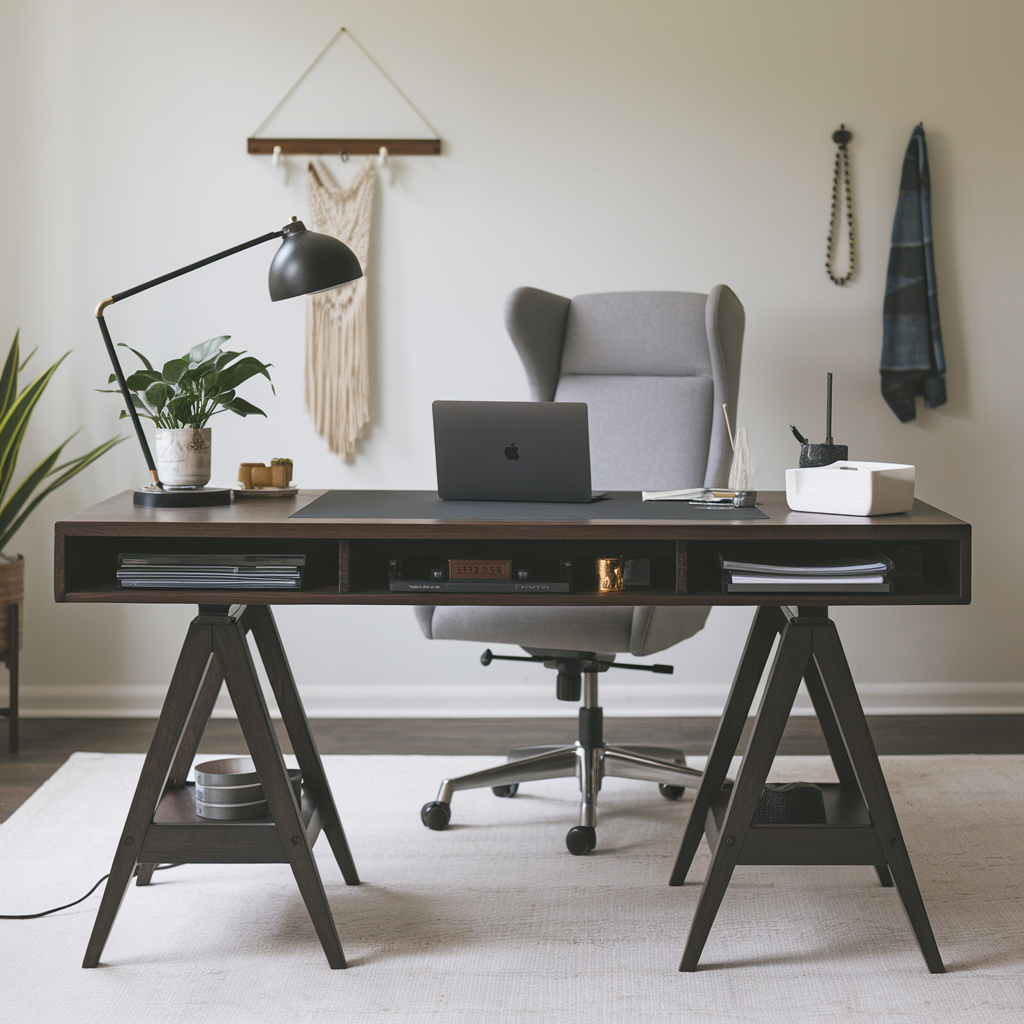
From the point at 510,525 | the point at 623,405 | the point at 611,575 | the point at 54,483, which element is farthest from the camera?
the point at 54,483

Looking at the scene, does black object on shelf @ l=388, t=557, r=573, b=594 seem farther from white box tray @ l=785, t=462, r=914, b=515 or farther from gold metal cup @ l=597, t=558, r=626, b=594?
white box tray @ l=785, t=462, r=914, b=515

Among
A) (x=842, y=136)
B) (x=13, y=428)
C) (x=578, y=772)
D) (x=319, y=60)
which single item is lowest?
(x=578, y=772)

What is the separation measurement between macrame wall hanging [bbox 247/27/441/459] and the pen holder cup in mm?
1569

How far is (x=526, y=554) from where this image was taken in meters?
1.60

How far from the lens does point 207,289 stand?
9.72 ft

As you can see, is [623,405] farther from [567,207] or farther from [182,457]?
[182,457]

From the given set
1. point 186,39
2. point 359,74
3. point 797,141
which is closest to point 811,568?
point 797,141

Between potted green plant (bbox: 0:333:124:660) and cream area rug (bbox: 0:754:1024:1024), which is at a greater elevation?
potted green plant (bbox: 0:333:124:660)

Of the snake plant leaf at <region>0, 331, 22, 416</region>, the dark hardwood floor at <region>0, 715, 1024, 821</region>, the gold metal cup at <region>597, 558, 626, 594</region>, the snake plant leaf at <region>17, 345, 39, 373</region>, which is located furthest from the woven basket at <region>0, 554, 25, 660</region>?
the gold metal cup at <region>597, 558, 626, 594</region>

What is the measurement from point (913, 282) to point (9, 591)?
104 inches

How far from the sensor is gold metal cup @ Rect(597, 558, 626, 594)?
156cm

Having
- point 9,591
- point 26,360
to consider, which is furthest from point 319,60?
point 9,591

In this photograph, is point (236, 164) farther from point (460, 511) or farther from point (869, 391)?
point (869, 391)

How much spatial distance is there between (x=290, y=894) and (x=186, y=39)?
238 centimetres
